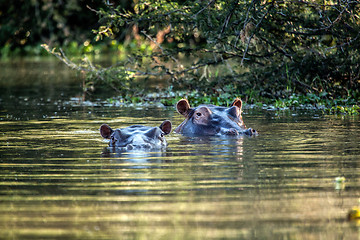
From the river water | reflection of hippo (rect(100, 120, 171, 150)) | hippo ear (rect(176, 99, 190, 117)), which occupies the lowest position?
the river water

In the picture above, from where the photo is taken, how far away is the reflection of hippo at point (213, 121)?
10.5 m

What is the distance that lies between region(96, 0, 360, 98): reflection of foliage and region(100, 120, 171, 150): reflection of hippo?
168 inches

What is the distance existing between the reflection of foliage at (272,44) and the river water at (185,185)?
2477 mm

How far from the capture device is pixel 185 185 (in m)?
6.36

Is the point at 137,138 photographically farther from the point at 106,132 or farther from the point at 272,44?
the point at 272,44

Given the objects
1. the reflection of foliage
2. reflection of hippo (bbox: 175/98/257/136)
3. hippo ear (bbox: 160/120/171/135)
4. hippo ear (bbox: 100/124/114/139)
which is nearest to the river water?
hippo ear (bbox: 100/124/114/139)

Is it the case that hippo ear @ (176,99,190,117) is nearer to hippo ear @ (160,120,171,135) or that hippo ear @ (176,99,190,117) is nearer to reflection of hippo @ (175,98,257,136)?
reflection of hippo @ (175,98,257,136)

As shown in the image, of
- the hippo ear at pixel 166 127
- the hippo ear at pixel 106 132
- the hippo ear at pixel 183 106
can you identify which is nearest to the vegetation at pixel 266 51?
the hippo ear at pixel 183 106

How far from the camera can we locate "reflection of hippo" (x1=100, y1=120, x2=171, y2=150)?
8930 mm

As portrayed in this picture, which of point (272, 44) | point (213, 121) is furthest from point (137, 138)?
point (272, 44)

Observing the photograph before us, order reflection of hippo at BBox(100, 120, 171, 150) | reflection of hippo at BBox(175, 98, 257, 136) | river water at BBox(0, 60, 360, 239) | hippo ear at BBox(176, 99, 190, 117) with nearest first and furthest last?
river water at BBox(0, 60, 360, 239)
reflection of hippo at BBox(100, 120, 171, 150)
reflection of hippo at BBox(175, 98, 257, 136)
hippo ear at BBox(176, 99, 190, 117)

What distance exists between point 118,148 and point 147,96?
7689 mm

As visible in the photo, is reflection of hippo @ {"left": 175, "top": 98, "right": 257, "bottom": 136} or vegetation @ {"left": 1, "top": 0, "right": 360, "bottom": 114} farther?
vegetation @ {"left": 1, "top": 0, "right": 360, "bottom": 114}

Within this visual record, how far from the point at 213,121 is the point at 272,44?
4570 millimetres
